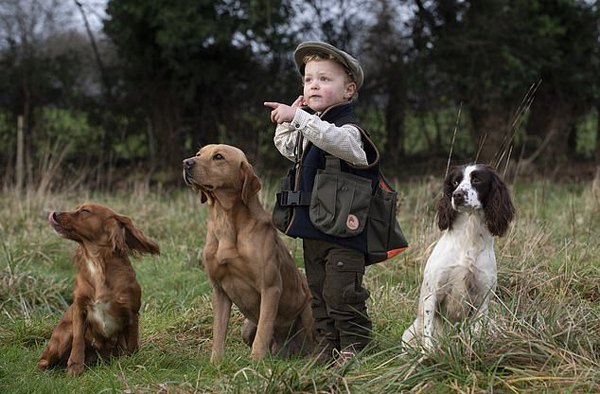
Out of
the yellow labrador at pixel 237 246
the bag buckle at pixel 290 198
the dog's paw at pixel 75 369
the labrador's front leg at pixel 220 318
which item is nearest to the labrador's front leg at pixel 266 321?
the yellow labrador at pixel 237 246

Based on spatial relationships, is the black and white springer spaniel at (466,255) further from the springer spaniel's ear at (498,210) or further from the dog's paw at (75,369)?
the dog's paw at (75,369)

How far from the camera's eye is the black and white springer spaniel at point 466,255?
3.93 metres

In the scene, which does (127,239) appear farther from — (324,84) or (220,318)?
(324,84)

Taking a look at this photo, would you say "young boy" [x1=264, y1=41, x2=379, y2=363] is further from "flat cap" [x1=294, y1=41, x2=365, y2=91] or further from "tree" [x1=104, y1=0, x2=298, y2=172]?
"tree" [x1=104, y1=0, x2=298, y2=172]

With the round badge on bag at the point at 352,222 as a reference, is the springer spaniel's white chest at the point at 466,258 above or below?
below

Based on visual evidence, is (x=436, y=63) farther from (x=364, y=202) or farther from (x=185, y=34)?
(x=364, y=202)

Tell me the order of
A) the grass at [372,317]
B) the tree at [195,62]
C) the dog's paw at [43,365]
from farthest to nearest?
the tree at [195,62]
the dog's paw at [43,365]
the grass at [372,317]

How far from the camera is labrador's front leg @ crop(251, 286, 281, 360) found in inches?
160

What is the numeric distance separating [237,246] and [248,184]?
37 centimetres

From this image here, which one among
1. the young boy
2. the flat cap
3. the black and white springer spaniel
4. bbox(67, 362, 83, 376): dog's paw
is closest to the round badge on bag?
the young boy

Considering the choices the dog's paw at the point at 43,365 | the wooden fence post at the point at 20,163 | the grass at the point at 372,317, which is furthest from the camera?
the wooden fence post at the point at 20,163

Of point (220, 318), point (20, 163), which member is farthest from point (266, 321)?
point (20, 163)

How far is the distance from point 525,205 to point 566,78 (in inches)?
213

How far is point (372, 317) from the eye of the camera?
492cm
